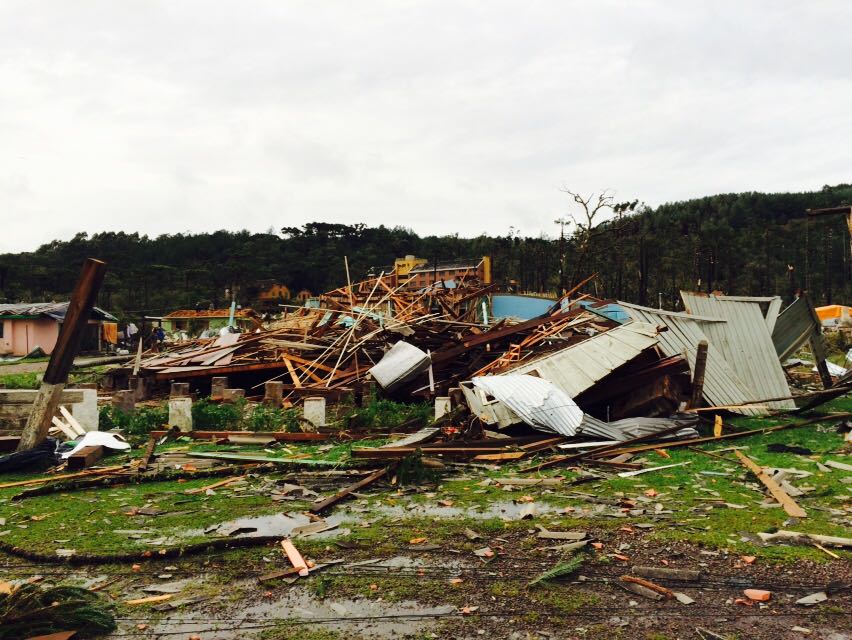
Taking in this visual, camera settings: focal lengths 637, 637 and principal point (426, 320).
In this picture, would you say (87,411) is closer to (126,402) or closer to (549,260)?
(126,402)

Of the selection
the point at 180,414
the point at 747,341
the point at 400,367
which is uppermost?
the point at 747,341

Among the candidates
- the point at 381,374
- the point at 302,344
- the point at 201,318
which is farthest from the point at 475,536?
the point at 201,318

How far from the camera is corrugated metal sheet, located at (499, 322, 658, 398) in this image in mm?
9667

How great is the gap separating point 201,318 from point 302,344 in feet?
82.1

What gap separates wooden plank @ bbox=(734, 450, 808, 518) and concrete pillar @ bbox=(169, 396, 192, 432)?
7981 mm

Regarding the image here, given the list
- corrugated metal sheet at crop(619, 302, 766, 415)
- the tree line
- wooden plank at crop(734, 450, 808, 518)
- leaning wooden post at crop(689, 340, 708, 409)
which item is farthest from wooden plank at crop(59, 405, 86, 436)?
the tree line

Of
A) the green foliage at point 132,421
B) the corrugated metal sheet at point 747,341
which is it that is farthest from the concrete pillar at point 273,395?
the corrugated metal sheet at point 747,341

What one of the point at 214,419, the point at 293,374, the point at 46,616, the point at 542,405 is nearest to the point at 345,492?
the point at 46,616

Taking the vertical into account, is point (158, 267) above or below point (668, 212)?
below

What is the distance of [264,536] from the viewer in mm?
5160

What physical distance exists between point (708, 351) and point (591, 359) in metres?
2.58

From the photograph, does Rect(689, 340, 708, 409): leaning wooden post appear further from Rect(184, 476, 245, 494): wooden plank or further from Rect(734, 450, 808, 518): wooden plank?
Rect(184, 476, 245, 494): wooden plank

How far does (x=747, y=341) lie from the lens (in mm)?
12078

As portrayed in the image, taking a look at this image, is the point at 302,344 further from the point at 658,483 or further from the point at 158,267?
the point at 158,267
